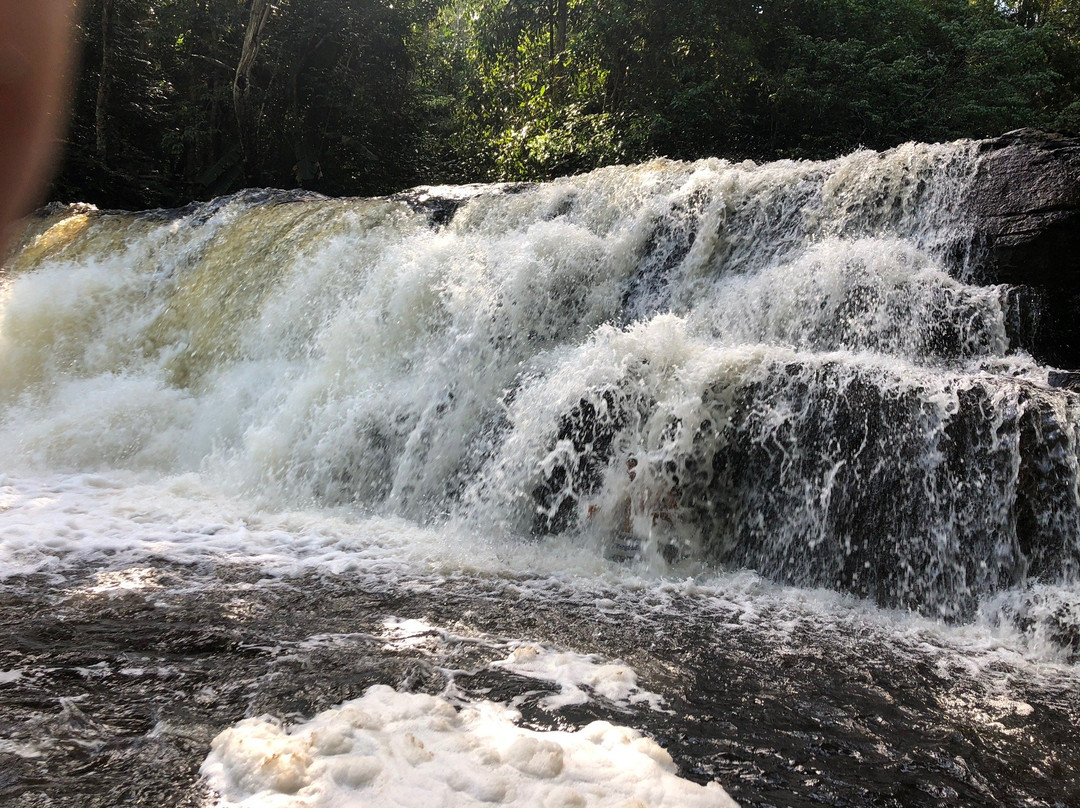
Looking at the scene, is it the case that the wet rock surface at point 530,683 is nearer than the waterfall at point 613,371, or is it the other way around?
the wet rock surface at point 530,683

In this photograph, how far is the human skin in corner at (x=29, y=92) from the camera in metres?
12.8

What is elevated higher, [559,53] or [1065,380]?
[559,53]

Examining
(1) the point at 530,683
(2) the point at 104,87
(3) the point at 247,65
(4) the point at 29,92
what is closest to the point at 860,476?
(1) the point at 530,683

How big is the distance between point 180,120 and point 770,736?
1734 centimetres

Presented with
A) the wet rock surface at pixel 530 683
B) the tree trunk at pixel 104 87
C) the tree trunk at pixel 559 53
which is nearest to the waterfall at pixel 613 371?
the wet rock surface at pixel 530 683

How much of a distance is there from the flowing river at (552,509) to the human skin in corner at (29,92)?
5.28 m

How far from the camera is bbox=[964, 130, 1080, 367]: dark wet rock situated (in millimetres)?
5473

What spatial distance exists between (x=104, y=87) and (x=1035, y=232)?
1552cm

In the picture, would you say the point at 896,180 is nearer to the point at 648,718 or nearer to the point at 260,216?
the point at 648,718

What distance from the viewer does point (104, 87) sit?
14648 mm

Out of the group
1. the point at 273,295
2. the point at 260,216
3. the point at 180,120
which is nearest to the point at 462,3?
the point at 180,120

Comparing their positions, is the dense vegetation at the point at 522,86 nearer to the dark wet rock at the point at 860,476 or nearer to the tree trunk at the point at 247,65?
the tree trunk at the point at 247,65

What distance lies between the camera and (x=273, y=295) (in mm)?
8234

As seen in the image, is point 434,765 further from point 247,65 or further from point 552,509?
point 247,65
